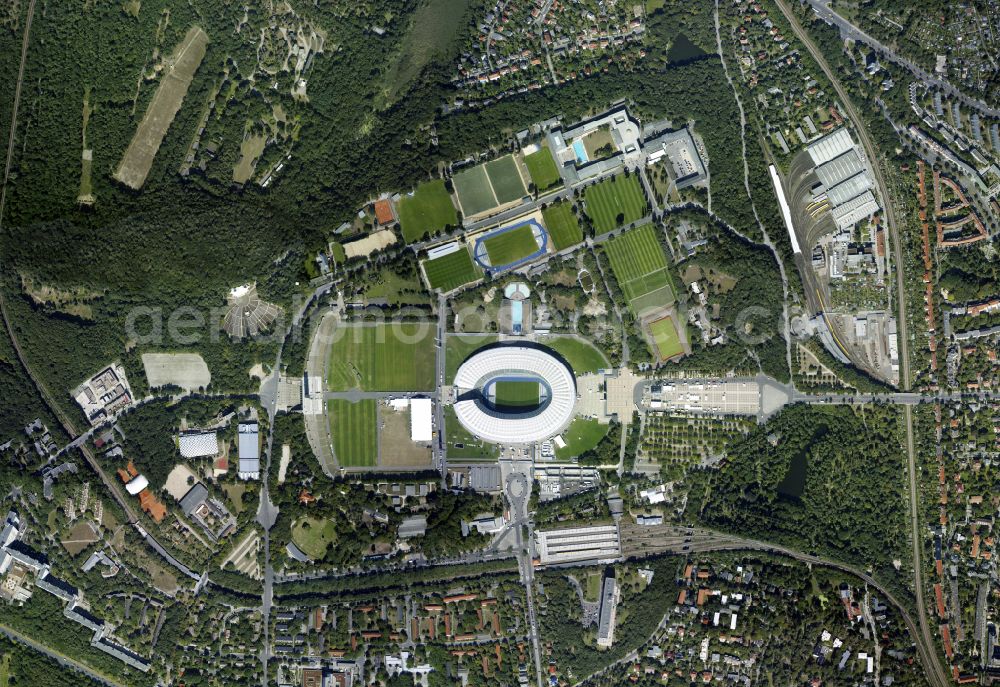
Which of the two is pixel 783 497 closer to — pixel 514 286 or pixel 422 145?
pixel 514 286

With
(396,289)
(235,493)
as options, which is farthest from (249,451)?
(396,289)

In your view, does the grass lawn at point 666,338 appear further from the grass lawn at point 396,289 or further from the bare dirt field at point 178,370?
the bare dirt field at point 178,370

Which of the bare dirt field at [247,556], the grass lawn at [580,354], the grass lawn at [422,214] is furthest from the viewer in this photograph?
the grass lawn at [580,354]

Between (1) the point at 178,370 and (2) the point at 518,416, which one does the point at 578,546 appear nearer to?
(2) the point at 518,416

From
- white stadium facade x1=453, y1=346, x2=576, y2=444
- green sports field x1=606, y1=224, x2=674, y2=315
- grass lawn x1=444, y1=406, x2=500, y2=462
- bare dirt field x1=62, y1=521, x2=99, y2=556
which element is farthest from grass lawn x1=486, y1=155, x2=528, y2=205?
bare dirt field x1=62, y1=521, x2=99, y2=556

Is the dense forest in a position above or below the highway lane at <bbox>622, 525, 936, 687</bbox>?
above

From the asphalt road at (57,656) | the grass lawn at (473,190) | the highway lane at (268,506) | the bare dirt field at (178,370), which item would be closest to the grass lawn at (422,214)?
the grass lawn at (473,190)

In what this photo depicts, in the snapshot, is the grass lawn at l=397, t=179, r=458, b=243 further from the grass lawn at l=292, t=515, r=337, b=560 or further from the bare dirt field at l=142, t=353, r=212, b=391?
the grass lawn at l=292, t=515, r=337, b=560
